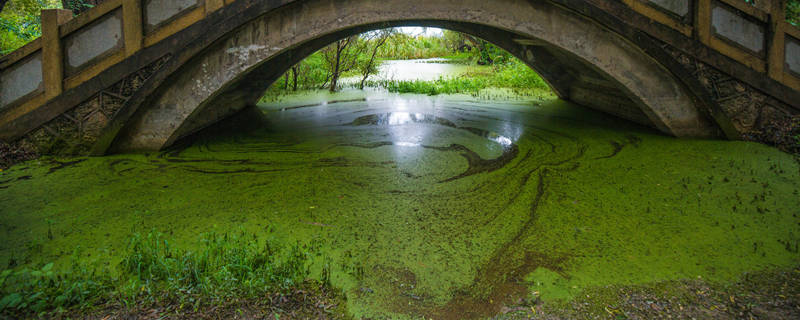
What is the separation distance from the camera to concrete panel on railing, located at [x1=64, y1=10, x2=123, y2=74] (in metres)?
4.05

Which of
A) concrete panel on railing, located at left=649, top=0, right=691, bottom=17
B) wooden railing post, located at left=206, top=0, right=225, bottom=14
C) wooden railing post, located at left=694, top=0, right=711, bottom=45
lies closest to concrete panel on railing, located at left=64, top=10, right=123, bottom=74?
wooden railing post, located at left=206, top=0, right=225, bottom=14

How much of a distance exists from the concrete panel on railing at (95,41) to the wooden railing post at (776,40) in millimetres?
6326

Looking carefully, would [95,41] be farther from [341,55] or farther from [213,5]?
[341,55]

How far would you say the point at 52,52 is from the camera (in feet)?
13.0

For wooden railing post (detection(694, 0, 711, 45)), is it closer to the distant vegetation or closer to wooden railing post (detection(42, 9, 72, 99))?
the distant vegetation

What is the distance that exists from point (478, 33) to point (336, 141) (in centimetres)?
319

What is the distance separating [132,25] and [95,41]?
0.39 metres

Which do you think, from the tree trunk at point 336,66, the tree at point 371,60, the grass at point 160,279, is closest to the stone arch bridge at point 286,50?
the grass at point 160,279

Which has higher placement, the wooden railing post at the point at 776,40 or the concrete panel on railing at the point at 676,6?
the concrete panel on railing at the point at 676,6

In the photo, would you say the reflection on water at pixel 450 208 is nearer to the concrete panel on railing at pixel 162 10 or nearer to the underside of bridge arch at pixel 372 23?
the underside of bridge arch at pixel 372 23

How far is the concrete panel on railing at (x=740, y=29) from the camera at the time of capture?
4281mm

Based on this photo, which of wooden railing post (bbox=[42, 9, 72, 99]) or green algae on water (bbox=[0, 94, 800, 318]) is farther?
wooden railing post (bbox=[42, 9, 72, 99])

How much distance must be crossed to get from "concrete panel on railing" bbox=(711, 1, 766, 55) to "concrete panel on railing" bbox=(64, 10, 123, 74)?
5820mm

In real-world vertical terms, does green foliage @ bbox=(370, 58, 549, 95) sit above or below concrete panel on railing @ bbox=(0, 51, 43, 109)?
above
